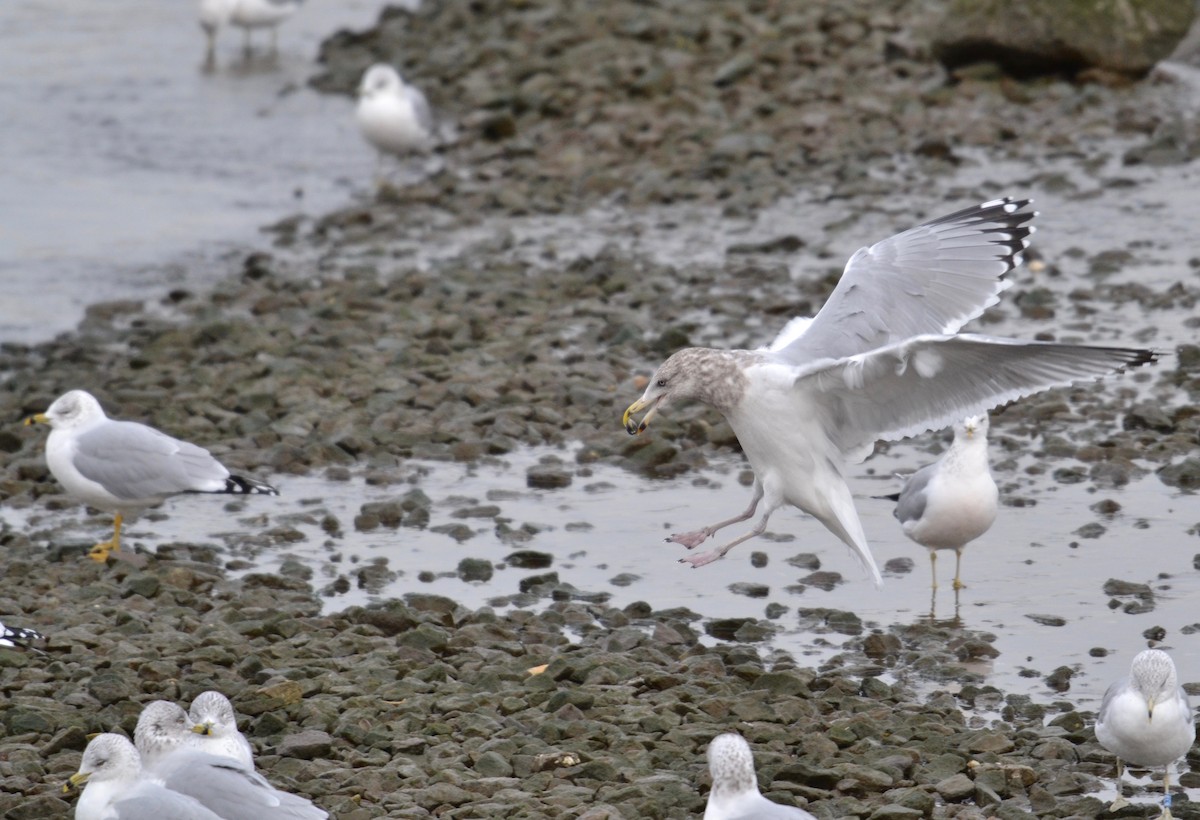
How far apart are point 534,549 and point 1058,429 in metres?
2.78

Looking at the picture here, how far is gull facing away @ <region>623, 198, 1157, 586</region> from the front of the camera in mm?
5973

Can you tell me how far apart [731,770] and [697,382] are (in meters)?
1.95

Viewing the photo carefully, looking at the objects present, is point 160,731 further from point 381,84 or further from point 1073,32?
point 1073,32

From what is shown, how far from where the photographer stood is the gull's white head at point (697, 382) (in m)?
6.41

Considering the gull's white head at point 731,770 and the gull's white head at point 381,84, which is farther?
the gull's white head at point 381,84

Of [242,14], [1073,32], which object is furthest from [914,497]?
[242,14]

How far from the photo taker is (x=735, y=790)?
4.85 m

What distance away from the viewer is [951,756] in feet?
18.5

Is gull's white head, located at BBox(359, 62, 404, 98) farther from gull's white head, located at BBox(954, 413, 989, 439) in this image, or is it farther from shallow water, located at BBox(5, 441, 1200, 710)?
gull's white head, located at BBox(954, 413, 989, 439)

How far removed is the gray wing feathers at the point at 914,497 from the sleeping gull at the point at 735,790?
2603 millimetres

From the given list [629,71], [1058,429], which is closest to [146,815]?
[1058,429]

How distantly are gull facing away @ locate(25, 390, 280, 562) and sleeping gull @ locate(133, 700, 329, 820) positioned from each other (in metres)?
2.67

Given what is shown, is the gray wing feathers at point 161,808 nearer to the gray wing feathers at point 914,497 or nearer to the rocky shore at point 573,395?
the rocky shore at point 573,395

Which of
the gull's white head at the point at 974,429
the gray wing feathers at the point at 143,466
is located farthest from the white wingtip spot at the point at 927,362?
the gray wing feathers at the point at 143,466
